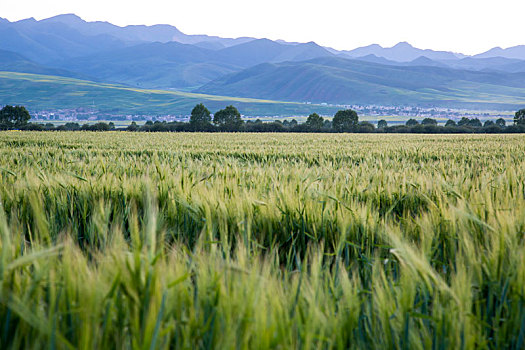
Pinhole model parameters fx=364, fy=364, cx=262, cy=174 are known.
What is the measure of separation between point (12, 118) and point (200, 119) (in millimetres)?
27642

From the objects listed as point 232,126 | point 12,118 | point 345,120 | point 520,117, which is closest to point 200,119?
point 232,126

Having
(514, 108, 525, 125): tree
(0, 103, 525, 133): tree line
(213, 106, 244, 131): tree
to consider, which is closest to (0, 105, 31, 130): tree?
(0, 103, 525, 133): tree line

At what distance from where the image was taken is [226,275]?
98 cm

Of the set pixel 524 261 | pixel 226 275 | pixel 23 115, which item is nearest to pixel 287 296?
pixel 226 275

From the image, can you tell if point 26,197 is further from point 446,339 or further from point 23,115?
point 23,115

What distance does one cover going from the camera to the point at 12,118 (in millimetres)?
53312

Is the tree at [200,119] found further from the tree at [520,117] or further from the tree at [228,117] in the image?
the tree at [520,117]

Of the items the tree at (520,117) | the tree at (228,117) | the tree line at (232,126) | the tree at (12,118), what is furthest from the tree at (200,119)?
the tree at (520,117)

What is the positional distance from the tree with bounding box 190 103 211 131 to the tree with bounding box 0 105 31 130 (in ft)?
81.7

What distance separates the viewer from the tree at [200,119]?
51375mm

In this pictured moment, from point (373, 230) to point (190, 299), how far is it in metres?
1.09

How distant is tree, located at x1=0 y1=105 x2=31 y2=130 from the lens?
52.4 metres

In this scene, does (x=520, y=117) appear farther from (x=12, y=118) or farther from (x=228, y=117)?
(x=12, y=118)

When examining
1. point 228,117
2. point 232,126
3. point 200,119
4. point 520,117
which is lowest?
point 232,126
